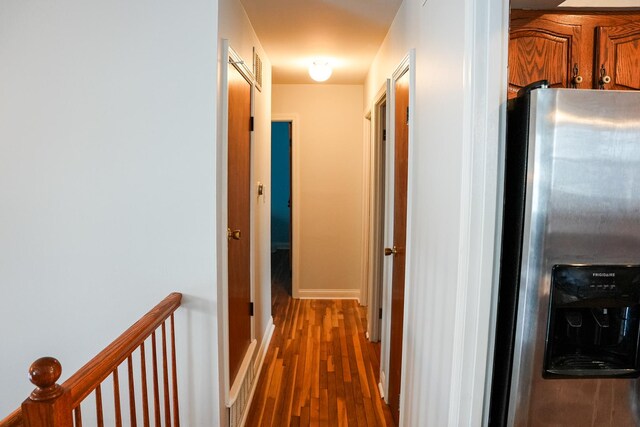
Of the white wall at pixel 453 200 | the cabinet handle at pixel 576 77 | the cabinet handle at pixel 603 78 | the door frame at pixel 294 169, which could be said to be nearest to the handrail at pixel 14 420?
the white wall at pixel 453 200

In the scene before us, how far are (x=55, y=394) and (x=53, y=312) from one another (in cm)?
119

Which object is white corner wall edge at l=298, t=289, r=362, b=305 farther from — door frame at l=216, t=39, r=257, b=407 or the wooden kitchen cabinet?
the wooden kitchen cabinet

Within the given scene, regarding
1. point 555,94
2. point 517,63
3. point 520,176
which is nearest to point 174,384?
point 520,176

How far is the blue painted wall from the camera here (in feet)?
24.5

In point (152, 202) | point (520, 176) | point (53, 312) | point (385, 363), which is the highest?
point (520, 176)

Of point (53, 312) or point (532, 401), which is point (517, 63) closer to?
point (532, 401)

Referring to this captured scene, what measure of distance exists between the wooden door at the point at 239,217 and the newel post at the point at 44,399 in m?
1.24

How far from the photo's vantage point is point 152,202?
1.98 metres

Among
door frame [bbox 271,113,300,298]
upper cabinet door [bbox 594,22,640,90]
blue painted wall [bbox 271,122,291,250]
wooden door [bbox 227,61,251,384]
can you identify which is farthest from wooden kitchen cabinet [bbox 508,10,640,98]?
blue painted wall [bbox 271,122,291,250]

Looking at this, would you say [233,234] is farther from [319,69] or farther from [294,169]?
[294,169]

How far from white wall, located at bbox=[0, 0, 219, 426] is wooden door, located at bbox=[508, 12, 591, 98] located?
1244 mm

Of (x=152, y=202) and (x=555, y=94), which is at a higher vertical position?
(x=555, y=94)

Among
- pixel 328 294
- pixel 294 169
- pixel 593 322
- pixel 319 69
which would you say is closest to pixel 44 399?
pixel 593 322

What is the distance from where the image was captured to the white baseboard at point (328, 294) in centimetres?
496
